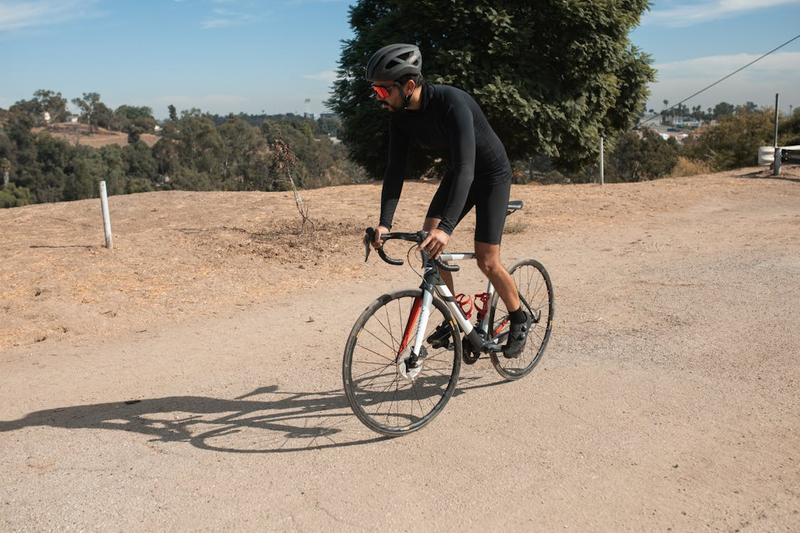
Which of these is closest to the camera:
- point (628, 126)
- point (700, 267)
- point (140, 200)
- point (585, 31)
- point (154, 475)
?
point (154, 475)

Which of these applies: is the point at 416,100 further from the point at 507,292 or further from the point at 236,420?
the point at 236,420

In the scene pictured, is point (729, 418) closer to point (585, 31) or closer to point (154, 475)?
point (154, 475)

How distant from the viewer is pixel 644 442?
365 cm

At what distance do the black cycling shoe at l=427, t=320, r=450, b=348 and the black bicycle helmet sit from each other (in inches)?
57.4

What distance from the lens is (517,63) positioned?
653 inches

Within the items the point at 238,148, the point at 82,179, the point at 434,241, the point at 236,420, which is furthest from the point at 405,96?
the point at 238,148

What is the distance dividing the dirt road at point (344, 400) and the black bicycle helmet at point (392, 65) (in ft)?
6.69

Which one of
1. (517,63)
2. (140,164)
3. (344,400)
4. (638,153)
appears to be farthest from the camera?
(140,164)

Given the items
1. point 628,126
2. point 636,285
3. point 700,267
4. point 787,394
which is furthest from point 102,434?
point 628,126

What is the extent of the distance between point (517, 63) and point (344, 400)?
45.6 feet

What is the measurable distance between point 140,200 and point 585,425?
10.6m

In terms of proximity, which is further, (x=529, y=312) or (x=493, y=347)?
(x=529, y=312)

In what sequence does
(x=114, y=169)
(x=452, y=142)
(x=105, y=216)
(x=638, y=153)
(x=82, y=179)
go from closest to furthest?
(x=452, y=142), (x=105, y=216), (x=638, y=153), (x=82, y=179), (x=114, y=169)

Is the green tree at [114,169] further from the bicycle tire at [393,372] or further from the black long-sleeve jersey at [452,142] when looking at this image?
the black long-sleeve jersey at [452,142]
